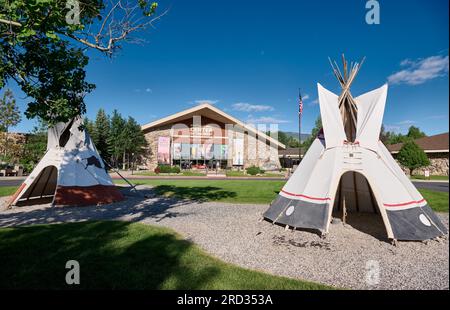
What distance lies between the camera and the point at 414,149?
111 feet

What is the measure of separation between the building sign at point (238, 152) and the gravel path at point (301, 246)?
3240cm

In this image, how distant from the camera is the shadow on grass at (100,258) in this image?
15.3ft

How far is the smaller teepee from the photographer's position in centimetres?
1188

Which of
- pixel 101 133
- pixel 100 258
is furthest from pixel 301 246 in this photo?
pixel 101 133

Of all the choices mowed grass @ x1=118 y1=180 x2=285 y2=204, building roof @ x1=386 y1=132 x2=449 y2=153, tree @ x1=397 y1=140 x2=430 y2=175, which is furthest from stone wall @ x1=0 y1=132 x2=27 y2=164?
building roof @ x1=386 y1=132 x2=449 y2=153

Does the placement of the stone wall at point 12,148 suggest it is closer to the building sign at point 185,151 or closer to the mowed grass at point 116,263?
the building sign at point 185,151

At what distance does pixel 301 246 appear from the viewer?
6891 mm

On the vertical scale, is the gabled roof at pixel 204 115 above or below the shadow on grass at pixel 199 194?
above

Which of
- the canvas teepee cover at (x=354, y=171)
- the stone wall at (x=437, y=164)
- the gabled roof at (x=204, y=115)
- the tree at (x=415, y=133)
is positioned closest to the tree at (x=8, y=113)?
the gabled roof at (x=204, y=115)

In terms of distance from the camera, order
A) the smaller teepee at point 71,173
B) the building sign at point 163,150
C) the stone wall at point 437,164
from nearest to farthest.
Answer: the smaller teepee at point 71,173, the stone wall at point 437,164, the building sign at point 163,150

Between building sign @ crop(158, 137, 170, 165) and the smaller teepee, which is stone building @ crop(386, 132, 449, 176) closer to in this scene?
building sign @ crop(158, 137, 170, 165)

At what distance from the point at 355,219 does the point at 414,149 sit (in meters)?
31.1
